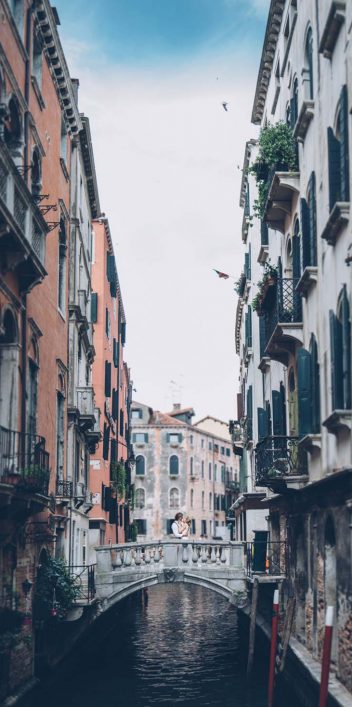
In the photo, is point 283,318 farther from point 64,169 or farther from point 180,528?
point 180,528

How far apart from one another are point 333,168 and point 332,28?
1.95 m

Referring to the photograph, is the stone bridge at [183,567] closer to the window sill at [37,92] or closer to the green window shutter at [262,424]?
the green window shutter at [262,424]

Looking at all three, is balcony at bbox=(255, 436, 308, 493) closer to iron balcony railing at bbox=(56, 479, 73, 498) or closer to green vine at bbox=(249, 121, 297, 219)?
iron balcony railing at bbox=(56, 479, 73, 498)

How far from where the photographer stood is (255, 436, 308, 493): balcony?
1769cm

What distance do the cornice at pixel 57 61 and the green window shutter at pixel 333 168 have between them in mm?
7177

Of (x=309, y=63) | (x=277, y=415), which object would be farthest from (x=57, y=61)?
(x=277, y=415)

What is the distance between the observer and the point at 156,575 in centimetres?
2536

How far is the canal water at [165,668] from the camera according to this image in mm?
20547

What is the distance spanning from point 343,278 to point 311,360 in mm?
2716

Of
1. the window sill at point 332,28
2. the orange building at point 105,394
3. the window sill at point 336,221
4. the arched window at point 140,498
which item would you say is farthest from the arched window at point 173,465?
the window sill at point 332,28

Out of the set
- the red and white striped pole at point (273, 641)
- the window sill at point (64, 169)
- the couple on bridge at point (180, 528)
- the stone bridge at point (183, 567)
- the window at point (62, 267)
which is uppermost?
the window sill at point (64, 169)

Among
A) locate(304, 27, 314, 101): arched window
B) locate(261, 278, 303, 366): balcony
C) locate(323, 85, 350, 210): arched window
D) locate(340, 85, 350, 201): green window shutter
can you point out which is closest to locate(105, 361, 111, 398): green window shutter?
locate(261, 278, 303, 366): balcony

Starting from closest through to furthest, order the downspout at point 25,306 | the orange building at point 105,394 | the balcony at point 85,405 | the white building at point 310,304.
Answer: the white building at point 310,304
the downspout at point 25,306
the balcony at point 85,405
the orange building at point 105,394

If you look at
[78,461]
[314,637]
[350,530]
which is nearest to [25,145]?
[350,530]
